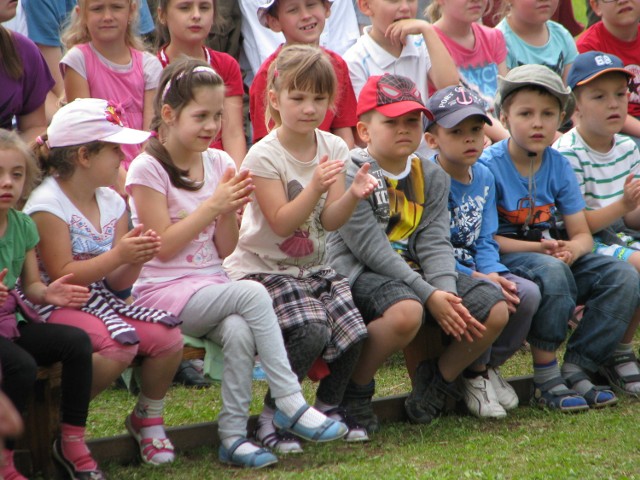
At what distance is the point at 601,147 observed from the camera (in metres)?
5.48

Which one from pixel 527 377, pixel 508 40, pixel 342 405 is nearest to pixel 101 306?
pixel 342 405

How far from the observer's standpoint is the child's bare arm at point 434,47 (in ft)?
19.0

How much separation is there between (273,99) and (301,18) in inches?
59.8

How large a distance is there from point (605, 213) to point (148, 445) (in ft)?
9.02

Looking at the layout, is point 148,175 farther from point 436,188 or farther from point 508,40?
point 508,40

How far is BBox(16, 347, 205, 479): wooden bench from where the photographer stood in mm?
3703

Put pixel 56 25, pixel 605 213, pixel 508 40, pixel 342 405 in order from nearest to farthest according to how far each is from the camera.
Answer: pixel 342 405 → pixel 605 213 → pixel 56 25 → pixel 508 40

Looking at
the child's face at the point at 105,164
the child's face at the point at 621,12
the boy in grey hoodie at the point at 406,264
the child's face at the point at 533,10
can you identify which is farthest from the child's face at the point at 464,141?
the child's face at the point at 621,12

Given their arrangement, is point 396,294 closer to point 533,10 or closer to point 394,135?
point 394,135

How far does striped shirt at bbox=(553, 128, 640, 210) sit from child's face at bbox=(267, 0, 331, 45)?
1572 mm

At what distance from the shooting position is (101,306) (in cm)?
378

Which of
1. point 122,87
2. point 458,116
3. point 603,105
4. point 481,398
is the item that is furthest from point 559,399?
point 122,87

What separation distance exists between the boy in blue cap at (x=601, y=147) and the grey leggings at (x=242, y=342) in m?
2.21

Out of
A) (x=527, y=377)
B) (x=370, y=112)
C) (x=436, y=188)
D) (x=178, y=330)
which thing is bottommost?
(x=527, y=377)
